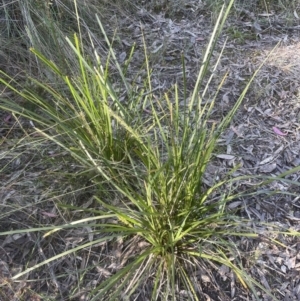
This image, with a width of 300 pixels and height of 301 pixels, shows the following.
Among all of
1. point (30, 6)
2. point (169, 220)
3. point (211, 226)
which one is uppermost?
point (30, 6)

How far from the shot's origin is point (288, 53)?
101 inches

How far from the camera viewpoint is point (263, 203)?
179 centimetres

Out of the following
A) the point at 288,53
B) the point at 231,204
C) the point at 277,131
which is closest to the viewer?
the point at 231,204

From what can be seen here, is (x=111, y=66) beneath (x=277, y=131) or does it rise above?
above

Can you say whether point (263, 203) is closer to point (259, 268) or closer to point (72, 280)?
point (259, 268)

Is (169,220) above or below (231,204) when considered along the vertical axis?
above

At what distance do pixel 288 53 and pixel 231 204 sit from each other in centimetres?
118

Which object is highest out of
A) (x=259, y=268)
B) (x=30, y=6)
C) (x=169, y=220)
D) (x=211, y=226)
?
(x=30, y=6)

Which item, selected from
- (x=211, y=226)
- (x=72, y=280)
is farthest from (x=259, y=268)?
(x=72, y=280)

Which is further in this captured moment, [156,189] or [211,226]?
[211,226]

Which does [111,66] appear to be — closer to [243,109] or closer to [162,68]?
[162,68]

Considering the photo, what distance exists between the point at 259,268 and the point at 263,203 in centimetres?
28

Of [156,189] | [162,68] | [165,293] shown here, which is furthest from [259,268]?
[162,68]

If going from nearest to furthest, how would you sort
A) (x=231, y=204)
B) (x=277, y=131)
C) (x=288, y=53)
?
(x=231, y=204) → (x=277, y=131) → (x=288, y=53)
